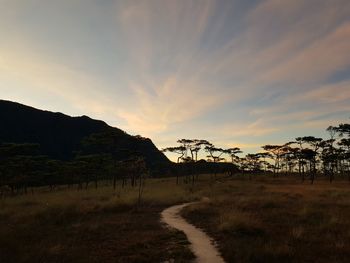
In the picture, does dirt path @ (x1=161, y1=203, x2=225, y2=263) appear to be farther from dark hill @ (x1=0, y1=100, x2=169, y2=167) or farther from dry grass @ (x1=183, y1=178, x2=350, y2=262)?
dark hill @ (x1=0, y1=100, x2=169, y2=167)

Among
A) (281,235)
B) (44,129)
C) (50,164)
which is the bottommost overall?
(281,235)

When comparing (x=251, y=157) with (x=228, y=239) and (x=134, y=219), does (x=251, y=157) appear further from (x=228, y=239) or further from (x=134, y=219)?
(x=228, y=239)

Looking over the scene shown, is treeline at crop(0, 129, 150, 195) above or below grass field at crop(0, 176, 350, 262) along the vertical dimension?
above

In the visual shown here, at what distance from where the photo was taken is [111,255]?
541 inches

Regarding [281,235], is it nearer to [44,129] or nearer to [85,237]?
[85,237]

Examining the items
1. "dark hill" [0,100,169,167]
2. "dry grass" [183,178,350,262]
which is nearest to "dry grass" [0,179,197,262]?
"dry grass" [183,178,350,262]

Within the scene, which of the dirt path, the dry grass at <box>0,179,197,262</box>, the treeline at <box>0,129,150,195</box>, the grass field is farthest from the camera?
the treeline at <box>0,129,150,195</box>

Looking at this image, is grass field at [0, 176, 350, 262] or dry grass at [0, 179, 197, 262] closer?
grass field at [0, 176, 350, 262]

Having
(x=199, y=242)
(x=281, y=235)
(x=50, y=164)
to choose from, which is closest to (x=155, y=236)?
(x=199, y=242)

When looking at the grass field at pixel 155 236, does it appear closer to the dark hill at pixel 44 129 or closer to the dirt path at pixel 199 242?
the dirt path at pixel 199 242

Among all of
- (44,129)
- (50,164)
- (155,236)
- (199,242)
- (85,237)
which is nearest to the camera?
(199,242)

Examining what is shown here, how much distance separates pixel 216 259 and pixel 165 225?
27.2 ft

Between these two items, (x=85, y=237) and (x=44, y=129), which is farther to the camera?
(x=44, y=129)

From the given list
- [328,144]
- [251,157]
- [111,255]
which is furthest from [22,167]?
[251,157]
